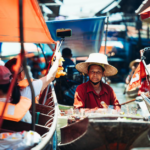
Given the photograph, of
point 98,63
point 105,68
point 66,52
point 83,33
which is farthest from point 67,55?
point 98,63

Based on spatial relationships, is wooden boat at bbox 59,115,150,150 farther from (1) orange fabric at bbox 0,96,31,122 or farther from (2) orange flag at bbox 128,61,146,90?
(2) orange flag at bbox 128,61,146,90

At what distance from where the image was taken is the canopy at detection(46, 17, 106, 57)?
525 centimetres

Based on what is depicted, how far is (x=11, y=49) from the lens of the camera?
25.1 feet

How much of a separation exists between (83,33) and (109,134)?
3883mm

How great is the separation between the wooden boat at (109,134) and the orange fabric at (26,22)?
1.59m

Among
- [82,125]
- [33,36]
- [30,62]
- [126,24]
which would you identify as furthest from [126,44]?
[82,125]

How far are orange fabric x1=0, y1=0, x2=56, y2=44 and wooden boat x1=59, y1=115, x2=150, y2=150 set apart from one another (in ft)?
5.21

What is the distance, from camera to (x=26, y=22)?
301 centimetres

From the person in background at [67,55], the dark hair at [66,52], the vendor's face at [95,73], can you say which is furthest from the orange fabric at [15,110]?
the dark hair at [66,52]

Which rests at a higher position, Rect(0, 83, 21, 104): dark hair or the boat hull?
Rect(0, 83, 21, 104): dark hair

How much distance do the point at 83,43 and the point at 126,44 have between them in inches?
376

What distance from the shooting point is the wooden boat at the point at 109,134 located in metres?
1.83

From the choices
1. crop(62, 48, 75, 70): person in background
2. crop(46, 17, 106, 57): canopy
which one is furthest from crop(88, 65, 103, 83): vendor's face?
crop(46, 17, 106, 57): canopy

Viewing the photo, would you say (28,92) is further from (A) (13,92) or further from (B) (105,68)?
(B) (105,68)
